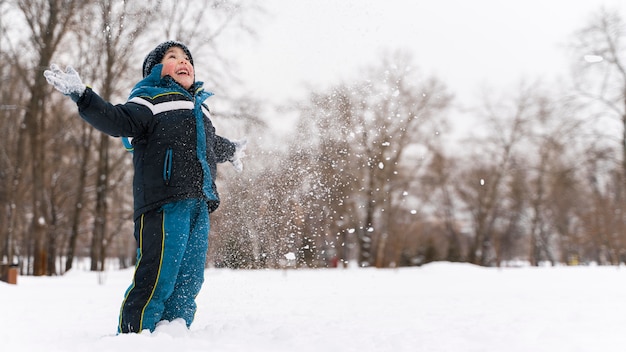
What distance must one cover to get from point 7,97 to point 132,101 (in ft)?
58.9

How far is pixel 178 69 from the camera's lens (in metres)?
3.11

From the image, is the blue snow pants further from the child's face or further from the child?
the child's face

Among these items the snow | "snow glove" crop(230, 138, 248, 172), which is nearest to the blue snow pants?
the snow

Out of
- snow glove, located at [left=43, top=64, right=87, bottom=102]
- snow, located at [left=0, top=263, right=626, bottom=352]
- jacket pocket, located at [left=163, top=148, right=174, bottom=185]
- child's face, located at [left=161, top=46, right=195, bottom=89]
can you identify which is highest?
child's face, located at [left=161, top=46, right=195, bottom=89]

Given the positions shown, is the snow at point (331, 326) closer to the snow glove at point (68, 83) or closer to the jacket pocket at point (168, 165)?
the jacket pocket at point (168, 165)

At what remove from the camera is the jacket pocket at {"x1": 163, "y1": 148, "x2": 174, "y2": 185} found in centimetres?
276

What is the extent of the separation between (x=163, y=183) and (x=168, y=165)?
0.10m

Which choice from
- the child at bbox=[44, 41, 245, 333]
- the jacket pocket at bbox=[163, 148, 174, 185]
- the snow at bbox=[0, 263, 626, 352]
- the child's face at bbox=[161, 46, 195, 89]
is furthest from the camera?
the child's face at bbox=[161, 46, 195, 89]

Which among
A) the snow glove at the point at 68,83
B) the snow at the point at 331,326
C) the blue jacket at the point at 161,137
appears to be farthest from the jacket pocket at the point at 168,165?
the snow at the point at 331,326

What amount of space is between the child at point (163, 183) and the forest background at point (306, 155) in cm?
90

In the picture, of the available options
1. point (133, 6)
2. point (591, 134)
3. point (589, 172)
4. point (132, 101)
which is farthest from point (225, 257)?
point (589, 172)

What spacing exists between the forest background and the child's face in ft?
3.67

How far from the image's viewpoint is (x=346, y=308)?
480 centimetres

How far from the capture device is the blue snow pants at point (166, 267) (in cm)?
265
